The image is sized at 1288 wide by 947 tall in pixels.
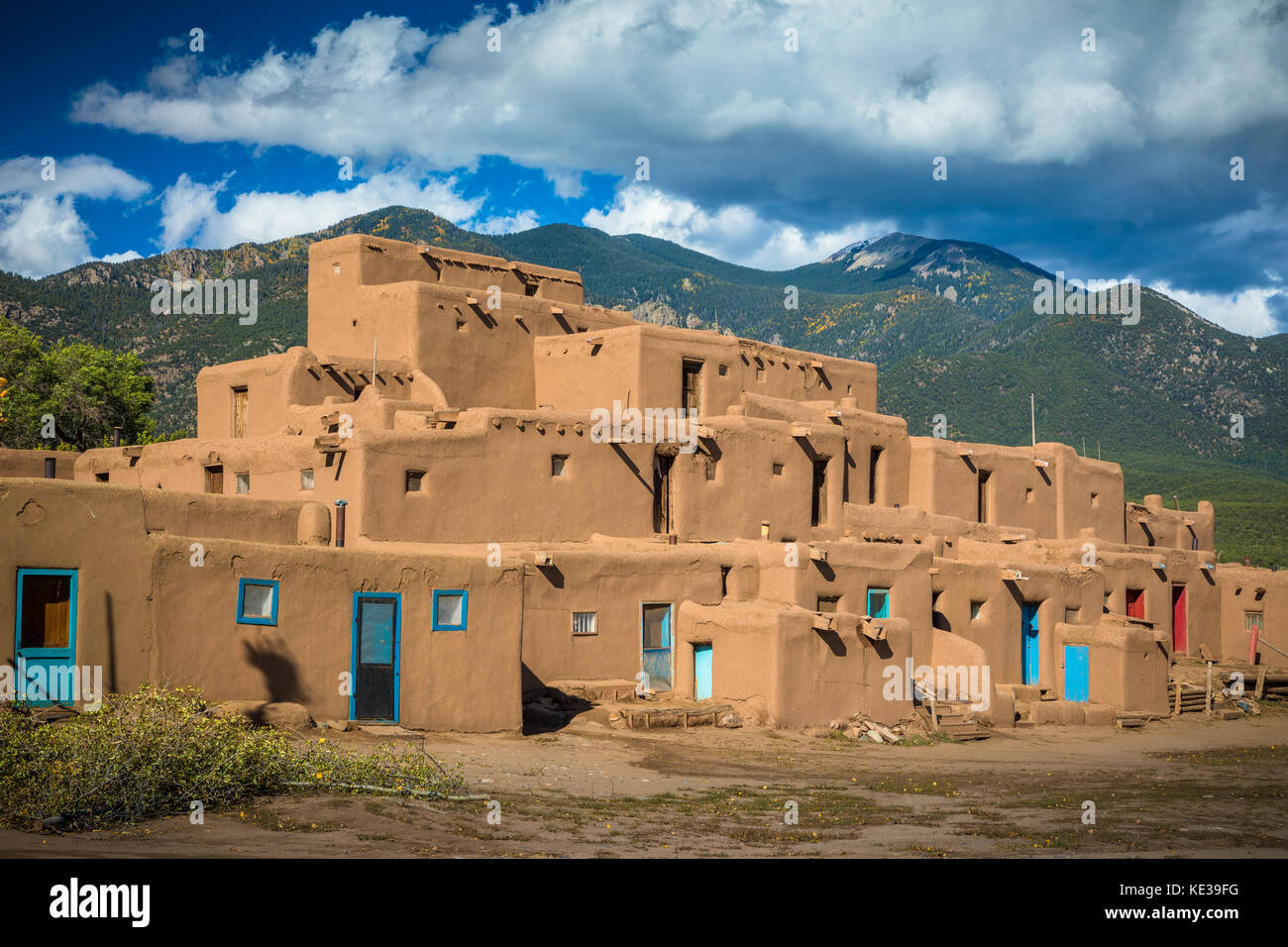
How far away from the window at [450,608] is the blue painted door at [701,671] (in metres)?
6.49

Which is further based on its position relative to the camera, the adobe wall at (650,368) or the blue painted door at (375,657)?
the adobe wall at (650,368)

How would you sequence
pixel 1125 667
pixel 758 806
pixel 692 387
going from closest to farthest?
pixel 758 806 < pixel 1125 667 < pixel 692 387

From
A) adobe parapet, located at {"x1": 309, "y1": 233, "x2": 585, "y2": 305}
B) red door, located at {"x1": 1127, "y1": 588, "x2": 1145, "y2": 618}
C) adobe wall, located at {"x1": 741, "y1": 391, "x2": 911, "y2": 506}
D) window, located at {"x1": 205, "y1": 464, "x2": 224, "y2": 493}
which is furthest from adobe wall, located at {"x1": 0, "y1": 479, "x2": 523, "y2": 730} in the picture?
red door, located at {"x1": 1127, "y1": 588, "x2": 1145, "y2": 618}

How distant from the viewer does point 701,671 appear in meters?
24.8

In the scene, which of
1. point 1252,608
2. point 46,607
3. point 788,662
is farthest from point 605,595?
point 1252,608

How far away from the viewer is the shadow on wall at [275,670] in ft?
55.7

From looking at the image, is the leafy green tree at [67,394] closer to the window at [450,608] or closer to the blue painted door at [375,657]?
the window at [450,608]

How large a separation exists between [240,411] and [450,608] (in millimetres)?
14807

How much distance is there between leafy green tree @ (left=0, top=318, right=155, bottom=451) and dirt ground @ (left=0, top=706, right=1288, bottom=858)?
102 ft

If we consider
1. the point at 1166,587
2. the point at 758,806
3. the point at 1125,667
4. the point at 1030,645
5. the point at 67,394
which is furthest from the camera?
the point at 67,394

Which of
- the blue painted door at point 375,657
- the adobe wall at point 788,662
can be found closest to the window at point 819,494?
the adobe wall at point 788,662

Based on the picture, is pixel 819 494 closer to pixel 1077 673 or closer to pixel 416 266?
pixel 1077 673
